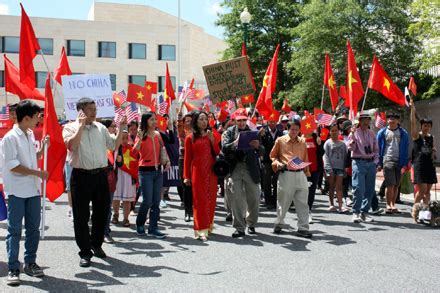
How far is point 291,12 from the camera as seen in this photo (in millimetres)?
36156

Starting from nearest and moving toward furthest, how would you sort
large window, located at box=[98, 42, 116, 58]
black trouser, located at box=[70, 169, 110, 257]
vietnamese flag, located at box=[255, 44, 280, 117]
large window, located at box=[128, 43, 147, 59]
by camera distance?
black trouser, located at box=[70, 169, 110, 257] → vietnamese flag, located at box=[255, 44, 280, 117] → large window, located at box=[98, 42, 116, 58] → large window, located at box=[128, 43, 147, 59]

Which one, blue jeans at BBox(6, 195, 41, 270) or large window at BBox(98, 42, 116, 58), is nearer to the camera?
blue jeans at BBox(6, 195, 41, 270)

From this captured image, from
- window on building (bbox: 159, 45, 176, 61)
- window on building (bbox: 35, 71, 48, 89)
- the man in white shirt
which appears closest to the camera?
the man in white shirt

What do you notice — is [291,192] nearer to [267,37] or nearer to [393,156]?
[393,156]

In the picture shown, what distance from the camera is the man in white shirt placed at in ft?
17.6

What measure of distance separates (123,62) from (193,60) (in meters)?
7.51

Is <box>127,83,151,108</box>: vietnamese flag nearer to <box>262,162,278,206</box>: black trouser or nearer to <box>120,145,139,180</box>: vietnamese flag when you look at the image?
<box>120,145,139,180</box>: vietnamese flag

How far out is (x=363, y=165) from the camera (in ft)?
30.2

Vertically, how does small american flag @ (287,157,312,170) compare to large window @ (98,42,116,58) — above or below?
below

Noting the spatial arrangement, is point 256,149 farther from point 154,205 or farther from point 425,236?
point 425,236

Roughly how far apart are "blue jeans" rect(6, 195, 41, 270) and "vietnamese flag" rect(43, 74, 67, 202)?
1487mm

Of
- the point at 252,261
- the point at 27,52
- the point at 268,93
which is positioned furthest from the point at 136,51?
the point at 252,261

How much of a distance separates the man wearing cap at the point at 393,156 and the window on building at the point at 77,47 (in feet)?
134

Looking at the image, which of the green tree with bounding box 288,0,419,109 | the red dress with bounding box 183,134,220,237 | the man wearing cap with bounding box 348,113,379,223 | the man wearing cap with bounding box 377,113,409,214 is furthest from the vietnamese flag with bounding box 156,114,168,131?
the green tree with bounding box 288,0,419,109
